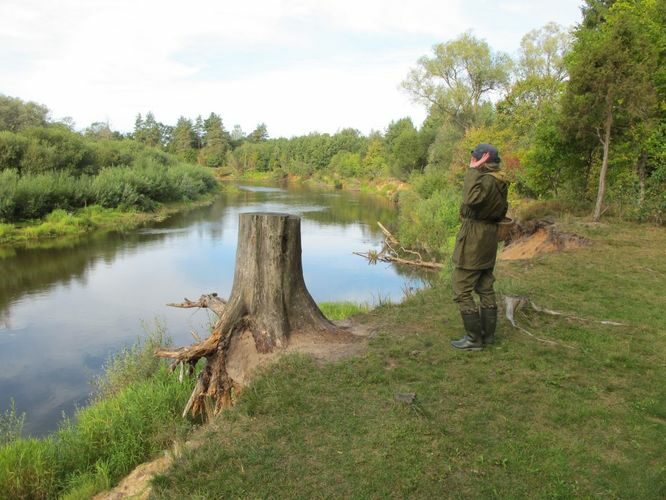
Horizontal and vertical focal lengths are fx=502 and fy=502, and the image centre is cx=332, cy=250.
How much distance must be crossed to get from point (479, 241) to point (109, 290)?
475 inches

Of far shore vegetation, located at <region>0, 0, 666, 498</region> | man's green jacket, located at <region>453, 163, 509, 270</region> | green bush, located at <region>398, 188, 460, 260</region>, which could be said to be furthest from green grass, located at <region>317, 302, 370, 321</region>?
green bush, located at <region>398, 188, 460, 260</region>

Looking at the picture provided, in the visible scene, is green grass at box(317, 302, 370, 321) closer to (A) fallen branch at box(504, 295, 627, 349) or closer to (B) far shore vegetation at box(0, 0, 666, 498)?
(B) far shore vegetation at box(0, 0, 666, 498)

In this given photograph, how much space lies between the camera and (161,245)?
20.9 meters

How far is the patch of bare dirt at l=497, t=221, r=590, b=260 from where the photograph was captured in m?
10.5

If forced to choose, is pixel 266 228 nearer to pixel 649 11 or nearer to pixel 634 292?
pixel 634 292

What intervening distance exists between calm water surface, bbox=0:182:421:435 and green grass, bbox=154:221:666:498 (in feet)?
15.9

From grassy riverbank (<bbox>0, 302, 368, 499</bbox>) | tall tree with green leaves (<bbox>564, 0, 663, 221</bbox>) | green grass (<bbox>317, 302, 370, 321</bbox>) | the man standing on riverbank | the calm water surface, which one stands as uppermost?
tall tree with green leaves (<bbox>564, 0, 663, 221</bbox>)

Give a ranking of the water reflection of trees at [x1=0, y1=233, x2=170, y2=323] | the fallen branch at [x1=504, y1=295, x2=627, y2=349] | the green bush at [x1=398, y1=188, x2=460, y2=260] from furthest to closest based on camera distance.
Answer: the green bush at [x1=398, y1=188, x2=460, y2=260] < the water reflection of trees at [x1=0, y1=233, x2=170, y2=323] < the fallen branch at [x1=504, y1=295, x2=627, y2=349]

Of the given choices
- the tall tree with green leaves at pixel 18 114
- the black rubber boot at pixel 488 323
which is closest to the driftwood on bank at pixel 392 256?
the black rubber boot at pixel 488 323

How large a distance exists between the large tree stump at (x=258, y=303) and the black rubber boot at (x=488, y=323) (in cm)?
166

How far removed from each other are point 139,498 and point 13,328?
9.03 metres

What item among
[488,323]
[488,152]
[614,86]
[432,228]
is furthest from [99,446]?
[432,228]

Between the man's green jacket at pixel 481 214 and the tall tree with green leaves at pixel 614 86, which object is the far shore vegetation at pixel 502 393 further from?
the man's green jacket at pixel 481 214

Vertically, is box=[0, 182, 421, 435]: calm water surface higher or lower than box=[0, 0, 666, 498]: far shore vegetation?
lower
